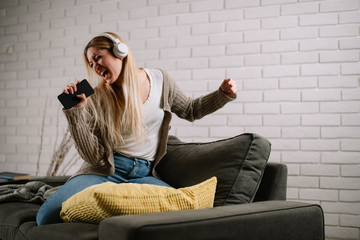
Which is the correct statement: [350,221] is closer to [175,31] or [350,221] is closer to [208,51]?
[208,51]

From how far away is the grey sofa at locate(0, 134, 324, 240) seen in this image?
968 millimetres

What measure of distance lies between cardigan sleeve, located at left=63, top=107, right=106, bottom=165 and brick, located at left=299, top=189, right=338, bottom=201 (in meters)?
1.85

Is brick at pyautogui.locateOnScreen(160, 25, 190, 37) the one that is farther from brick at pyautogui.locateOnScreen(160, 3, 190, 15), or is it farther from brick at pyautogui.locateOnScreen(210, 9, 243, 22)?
brick at pyautogui.locateOnScreen(210, 9, 243, 22)

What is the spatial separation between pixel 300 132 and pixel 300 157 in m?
0.19

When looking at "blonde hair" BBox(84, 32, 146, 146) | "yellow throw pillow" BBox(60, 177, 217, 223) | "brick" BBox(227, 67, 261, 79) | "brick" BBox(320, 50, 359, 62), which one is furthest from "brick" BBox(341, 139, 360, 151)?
"yellow throw pillow" BBox(60, 177, 217, 223)

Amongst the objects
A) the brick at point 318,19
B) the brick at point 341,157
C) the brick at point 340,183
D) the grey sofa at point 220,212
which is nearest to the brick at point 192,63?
the brick at point 318,19

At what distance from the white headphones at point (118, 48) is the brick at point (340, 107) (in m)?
1.79

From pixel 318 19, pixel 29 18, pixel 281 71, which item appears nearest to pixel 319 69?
pixel 281 71

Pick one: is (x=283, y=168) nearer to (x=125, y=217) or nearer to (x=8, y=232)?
(x=125, y=217)

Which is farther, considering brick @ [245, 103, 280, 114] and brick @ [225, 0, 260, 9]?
brick @ [225, 0, 260, 9]

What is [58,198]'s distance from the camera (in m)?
1.54

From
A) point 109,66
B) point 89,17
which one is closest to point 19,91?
point 89,17

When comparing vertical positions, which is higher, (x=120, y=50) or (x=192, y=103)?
(x=120, y=50)

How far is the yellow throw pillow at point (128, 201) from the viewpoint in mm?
1093
